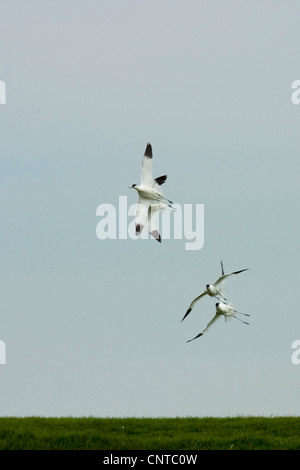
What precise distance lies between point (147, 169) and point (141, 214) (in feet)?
4.86

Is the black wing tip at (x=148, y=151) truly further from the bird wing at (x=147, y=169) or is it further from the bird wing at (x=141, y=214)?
the bird wing at (x=141, y=214)

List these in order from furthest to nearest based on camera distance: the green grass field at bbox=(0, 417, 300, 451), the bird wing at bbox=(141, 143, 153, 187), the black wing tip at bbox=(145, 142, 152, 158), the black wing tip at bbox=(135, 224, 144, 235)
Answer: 1. the black wing tip at bbox=(145, 142, 152, 158)
2. the bird wing at bbox=(141, 143, 153, 187)
3. the black wing tip at bbox=(135, 224, 144, 235)
4. the green grass field at bbox=(0, 417, 300, 451)

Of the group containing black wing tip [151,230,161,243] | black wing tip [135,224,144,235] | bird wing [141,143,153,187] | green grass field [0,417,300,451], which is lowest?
green grass field [0,417,300,451]

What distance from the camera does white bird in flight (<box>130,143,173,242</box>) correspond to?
30.2 m

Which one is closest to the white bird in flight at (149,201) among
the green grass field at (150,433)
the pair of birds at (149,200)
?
the pair of birds at (149,200)

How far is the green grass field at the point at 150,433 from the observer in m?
24.2

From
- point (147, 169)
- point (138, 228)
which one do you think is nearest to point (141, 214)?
point (138, 228)

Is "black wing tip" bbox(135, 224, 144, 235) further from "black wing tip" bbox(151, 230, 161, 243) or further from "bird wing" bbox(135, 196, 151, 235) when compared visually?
"black wing tip" bbox(151, 230, 161, 243)

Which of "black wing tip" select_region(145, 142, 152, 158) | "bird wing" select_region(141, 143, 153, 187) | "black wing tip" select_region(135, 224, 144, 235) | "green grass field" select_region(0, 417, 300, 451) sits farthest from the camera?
"black wing tip" select_region(145, 142, 152, 158)

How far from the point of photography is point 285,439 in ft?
81.6

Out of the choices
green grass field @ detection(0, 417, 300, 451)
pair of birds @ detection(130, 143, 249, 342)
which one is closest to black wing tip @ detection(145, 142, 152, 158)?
pair of birds @ detection(130, 143, 249, 342)
